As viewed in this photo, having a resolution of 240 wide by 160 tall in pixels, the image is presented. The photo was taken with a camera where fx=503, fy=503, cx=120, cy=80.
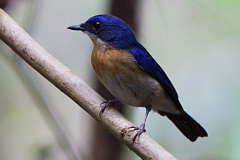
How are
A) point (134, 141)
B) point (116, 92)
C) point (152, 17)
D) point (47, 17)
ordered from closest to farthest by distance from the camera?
point (134, 141) < point (116, 92) < point (152, 17) < point (47, 17)

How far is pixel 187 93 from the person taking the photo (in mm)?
5020

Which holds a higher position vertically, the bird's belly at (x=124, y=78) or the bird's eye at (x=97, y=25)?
the bird's eye at (x=97, y=25)

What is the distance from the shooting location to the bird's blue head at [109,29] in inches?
147

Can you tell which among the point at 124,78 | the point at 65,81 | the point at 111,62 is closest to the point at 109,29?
the point at 111,62

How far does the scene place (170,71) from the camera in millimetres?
5055

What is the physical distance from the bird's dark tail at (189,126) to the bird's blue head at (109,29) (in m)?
0.77

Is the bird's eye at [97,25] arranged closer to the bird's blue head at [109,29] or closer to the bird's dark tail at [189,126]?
the bird's blue head at [109,29]

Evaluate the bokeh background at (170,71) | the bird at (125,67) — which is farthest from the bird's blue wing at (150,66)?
the bokeh background at (170,71)

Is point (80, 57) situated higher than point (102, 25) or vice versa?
point (102, 25)

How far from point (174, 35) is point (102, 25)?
1.45m

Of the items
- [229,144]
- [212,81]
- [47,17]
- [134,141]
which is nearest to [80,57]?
[47,17]

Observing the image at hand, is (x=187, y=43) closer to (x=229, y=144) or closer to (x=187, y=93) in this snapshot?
(x=187, y=93)

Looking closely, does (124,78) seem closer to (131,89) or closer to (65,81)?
(131,89)

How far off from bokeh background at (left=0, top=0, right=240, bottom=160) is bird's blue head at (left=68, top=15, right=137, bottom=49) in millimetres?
559
